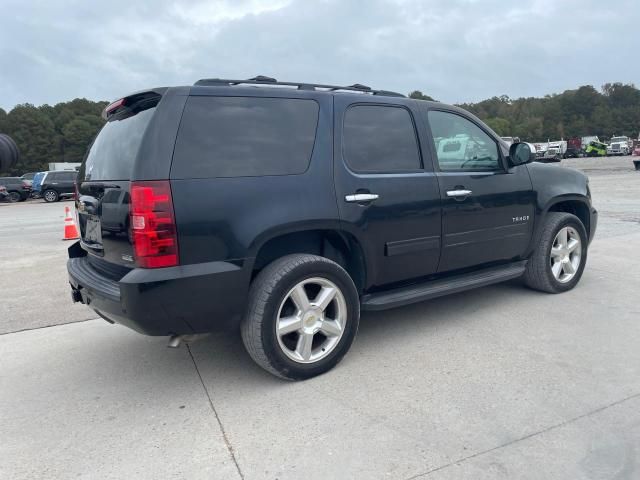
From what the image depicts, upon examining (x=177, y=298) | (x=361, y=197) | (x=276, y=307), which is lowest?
(x=276, y=307)

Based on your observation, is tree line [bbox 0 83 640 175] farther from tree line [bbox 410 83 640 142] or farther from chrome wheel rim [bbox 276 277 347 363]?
chrome wheel rim [bbox 276 277 347 363]

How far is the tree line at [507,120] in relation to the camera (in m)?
72.9

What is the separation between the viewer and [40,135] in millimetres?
72875

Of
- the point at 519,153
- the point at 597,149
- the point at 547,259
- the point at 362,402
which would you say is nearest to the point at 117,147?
the point at 362,402

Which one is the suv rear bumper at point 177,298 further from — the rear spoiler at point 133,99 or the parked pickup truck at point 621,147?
the parked pickup truck at point 621,147

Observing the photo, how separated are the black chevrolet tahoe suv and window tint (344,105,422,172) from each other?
0.01m

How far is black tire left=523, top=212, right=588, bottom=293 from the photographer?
4684 millimetres

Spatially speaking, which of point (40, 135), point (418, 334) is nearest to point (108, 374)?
point (418, 334)

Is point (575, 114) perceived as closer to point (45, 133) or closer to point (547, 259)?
point (45, 133)

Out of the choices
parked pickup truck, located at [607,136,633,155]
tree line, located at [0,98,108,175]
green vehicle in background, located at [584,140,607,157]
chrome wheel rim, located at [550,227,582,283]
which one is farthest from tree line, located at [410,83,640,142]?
chrome wheel rim, located at [550,227,582,283]

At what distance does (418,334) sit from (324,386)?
3.78 ft

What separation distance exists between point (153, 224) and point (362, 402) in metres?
1.59

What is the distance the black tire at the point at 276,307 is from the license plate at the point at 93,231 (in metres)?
1.06

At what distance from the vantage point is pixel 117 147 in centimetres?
315
